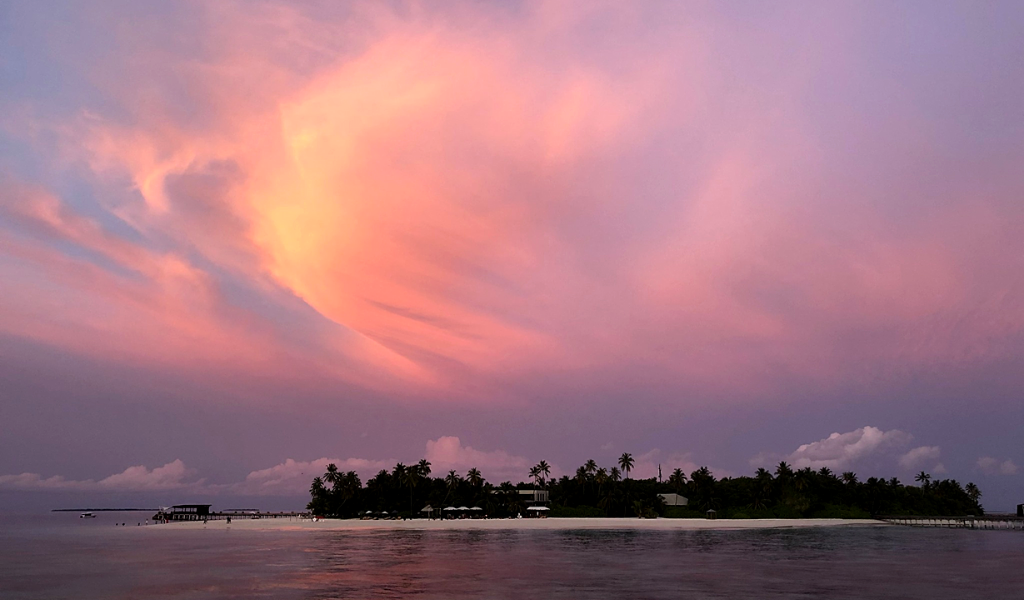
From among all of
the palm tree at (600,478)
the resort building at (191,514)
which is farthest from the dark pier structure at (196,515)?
the palm tree at (600,478)

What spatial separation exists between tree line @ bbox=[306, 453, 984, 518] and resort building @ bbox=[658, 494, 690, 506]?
2495 mm

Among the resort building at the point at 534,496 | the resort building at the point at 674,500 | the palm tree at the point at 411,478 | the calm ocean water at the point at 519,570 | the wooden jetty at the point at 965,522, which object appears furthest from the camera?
the resort building at the point at 534,496

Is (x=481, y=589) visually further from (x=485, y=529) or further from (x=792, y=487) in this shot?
(x=792, y=487)

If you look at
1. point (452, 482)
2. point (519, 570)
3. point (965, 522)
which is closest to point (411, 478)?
point (452, 482)

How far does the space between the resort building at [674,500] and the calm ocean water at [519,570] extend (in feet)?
266

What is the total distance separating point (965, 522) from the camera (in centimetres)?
14825

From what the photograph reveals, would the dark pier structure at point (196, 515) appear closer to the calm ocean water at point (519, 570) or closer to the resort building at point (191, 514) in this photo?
the resort building at point (191, 514)

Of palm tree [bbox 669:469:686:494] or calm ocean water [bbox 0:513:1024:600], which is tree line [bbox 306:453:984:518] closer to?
palm tree [bbox 669:469:686:494]

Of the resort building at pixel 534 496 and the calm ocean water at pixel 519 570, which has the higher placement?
the resort building at pixel 534 496

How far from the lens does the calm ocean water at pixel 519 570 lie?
41.0m

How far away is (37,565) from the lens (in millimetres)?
60875

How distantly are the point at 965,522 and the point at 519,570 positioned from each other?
5317 inches

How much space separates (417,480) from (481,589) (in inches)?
4792

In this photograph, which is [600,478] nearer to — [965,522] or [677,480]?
[677,480]
